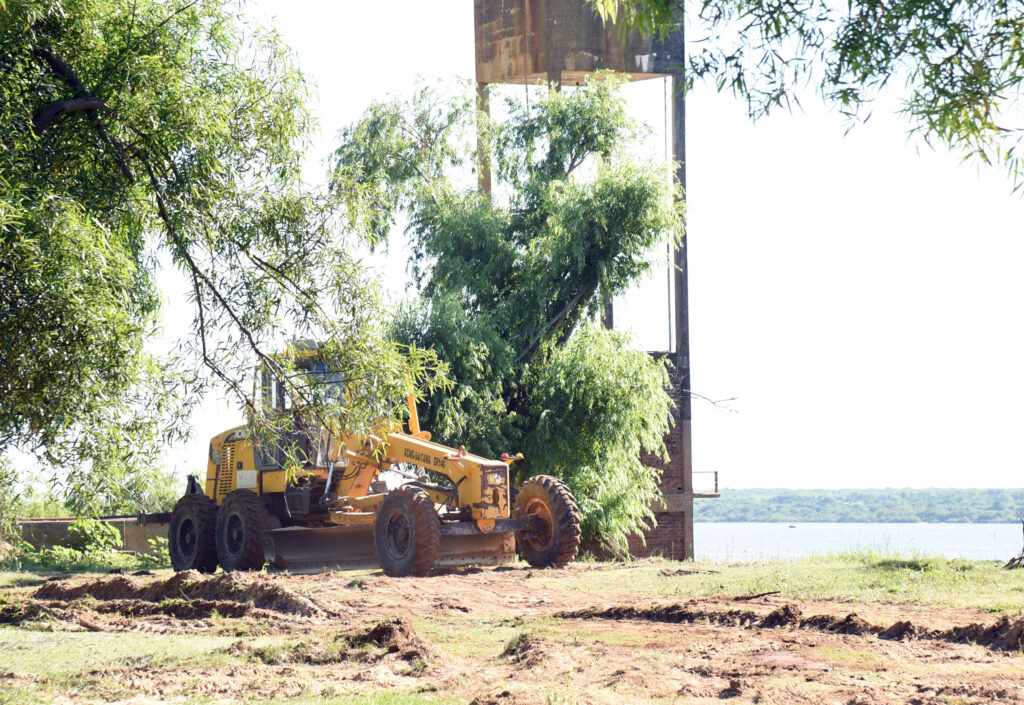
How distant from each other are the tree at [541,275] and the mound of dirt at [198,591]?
26.4 ft

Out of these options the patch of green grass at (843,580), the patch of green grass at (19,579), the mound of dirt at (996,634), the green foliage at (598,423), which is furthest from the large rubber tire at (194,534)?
the mound of dirt at (996,634)

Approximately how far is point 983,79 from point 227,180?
5.87 meters

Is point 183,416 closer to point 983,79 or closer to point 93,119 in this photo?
point 93,119

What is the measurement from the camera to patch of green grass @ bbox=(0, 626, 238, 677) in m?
8.48

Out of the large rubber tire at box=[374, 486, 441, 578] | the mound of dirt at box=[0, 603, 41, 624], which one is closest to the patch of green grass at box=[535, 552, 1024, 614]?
the large rubber tire at box=[374, 486, 441, 578]

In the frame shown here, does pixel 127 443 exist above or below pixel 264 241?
below

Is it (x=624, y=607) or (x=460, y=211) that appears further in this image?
(x=460, y=211)

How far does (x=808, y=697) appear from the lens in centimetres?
668

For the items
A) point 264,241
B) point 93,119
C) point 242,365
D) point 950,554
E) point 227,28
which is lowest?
point 950,554

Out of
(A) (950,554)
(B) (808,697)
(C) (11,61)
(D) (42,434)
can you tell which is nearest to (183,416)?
(D) (42,434)

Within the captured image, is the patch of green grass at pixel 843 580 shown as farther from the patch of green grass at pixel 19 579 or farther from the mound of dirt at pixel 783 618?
the patch of green grass at pixel 19 579

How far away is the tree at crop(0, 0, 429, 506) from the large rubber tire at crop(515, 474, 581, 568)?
5.30 metres

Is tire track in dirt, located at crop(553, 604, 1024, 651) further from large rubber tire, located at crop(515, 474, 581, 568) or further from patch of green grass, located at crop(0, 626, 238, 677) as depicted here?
large rubber tire, located at crop(515, 474, 581, 568)

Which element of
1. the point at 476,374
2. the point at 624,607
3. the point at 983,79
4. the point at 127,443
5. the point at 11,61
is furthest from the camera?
the point at 476,374
